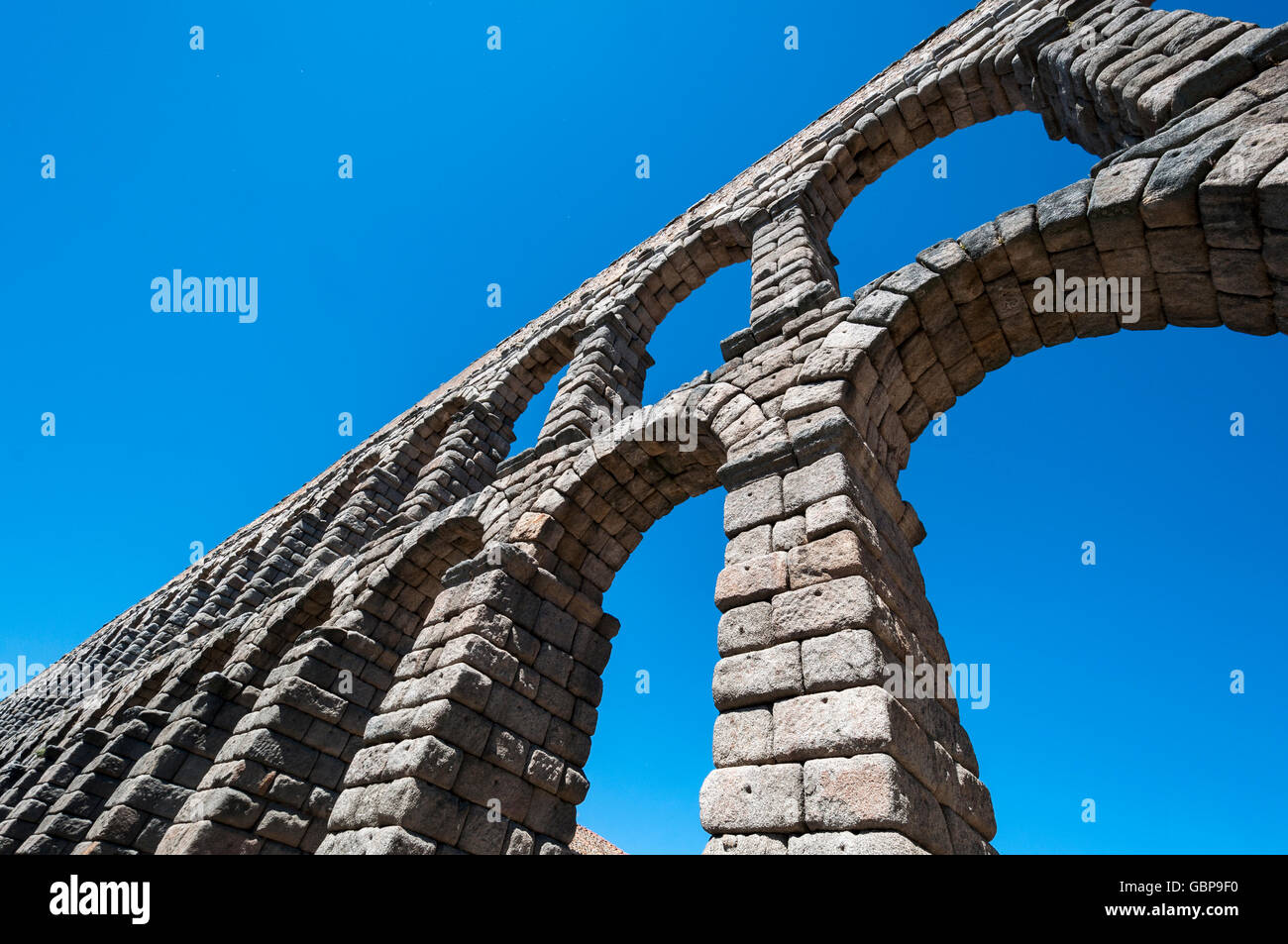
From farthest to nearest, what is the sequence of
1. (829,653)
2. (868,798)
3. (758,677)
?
(758,677), (829,653), (868,798)

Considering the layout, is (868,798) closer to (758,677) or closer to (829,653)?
(829,653)

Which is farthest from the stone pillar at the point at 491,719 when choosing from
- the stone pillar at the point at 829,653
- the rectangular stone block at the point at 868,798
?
the rectangular stone block at the point at 868,798

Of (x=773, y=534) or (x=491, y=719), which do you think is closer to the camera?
(x=773, y=534)

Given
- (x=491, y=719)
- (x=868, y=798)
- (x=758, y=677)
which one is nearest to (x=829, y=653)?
(x=758, y=677)

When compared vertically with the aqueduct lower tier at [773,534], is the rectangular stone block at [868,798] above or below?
below

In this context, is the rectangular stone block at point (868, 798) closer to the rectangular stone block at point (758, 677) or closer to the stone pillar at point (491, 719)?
the rectangular stone block at point (758, 677)

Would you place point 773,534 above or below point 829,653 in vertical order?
above

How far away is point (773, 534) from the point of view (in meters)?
4.41

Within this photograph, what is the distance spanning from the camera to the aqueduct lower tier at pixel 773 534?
3.64 metres

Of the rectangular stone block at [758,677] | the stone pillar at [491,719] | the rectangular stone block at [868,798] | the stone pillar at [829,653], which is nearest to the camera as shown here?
the rectangular stone block at [868,798]

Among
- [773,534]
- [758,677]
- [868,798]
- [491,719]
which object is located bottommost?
[868,798]
